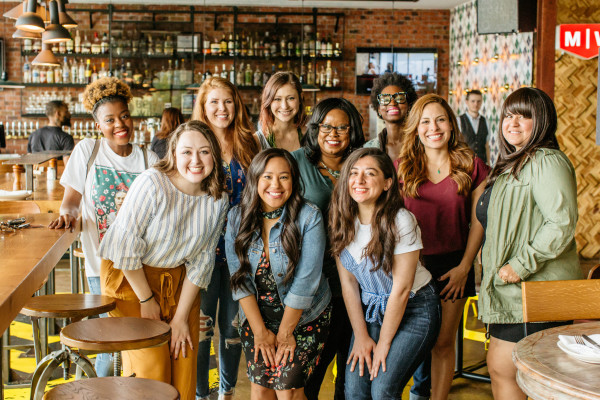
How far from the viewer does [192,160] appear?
2645 millimetres

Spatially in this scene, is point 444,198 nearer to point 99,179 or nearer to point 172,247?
point 172,247

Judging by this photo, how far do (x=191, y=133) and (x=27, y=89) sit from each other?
803 centimetres

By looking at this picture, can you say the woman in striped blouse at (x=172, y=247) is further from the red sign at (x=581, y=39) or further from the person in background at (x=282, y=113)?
the red sign at (x=581, y=39)

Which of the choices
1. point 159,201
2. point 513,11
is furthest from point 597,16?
point 159,201

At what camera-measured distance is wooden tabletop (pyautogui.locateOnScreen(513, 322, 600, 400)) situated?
1.72 meters

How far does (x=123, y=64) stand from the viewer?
9719 mm

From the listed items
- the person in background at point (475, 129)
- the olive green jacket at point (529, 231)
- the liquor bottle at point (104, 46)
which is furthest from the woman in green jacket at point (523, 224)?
the liquor bottle at point (104, 46)

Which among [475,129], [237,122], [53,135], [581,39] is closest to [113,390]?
[237,122]

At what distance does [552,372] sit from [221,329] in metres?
1.72

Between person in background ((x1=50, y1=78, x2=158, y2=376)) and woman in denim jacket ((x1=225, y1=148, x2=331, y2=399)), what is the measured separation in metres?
0.69

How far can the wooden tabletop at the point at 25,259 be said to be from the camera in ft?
6.62

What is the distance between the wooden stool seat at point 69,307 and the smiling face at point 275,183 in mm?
736

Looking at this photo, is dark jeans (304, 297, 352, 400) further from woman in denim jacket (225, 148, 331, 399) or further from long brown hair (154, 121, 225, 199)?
long brown hair (154, 121, 225, 199)

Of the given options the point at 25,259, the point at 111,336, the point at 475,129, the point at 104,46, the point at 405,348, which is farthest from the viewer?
the point at 104,46
